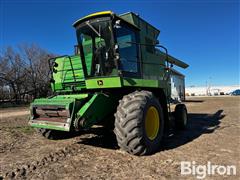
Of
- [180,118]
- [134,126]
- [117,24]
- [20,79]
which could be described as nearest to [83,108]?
[134,126]

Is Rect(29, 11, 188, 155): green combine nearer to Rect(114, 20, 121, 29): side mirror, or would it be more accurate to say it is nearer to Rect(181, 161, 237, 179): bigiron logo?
Rect(114, 20, 121, 29): side mirror

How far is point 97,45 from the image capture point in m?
5.82

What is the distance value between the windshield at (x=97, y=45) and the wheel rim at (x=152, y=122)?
1352 mm

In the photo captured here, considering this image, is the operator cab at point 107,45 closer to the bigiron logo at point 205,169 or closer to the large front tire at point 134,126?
the large front tire at point 134,126

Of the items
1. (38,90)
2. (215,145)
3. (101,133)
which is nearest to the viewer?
(215,145)

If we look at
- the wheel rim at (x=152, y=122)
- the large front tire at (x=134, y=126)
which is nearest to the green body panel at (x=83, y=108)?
the large front tire at (x=134, y=126)

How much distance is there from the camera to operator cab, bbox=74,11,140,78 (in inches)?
213

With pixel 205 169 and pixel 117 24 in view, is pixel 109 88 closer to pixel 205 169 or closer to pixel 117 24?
pixel 117 24

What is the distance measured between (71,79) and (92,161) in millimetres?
2643

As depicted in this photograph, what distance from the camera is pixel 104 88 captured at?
5629 millimetres

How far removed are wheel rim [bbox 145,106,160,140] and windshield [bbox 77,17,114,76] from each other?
4.44 feet

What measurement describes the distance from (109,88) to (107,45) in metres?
1.03

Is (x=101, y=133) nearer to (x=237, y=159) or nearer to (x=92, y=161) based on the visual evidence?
(x=92, y=161)

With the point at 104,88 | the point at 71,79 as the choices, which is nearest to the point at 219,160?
the point at 104,88
